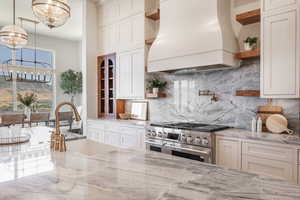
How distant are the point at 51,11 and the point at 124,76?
2.03 metres

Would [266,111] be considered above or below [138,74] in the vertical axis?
below

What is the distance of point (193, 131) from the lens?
8.60 ft

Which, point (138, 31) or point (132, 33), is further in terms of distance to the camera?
point (132, 33)

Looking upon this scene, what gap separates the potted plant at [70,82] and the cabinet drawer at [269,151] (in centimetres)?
579

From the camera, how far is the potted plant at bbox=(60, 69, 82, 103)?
6.69 meters

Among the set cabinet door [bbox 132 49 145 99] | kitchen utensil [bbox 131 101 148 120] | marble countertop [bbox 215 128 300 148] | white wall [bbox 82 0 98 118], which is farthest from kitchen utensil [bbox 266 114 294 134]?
white wall [bbox 82 0 98 118]

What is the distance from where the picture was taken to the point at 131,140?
136 inches

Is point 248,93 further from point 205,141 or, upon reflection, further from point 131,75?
point 131,75

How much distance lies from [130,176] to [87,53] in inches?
152

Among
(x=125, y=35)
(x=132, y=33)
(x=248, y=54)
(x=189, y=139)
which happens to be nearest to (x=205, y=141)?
(x=189, y=139)

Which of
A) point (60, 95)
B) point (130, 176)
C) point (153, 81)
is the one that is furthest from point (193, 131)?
point (60, 95)

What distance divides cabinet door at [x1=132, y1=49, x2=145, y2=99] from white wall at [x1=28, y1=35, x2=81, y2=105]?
4333 mm

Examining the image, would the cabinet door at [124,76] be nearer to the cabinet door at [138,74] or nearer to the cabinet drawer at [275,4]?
the cabinet door at [138,74]

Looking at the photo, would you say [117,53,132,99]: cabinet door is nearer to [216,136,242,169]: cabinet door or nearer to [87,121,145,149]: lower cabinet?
[87,121,145,149]: lower cabinet
